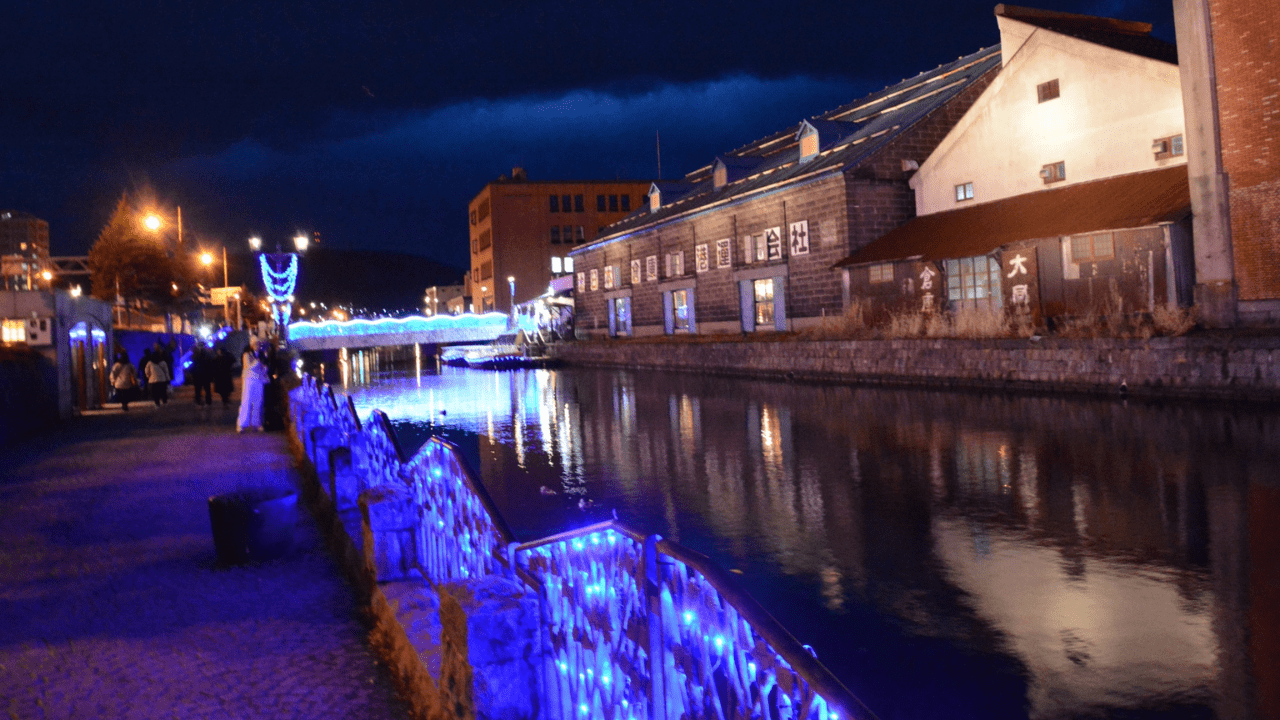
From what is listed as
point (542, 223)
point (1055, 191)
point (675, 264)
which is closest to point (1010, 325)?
point (1055, 191)

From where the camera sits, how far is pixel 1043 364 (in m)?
20.3

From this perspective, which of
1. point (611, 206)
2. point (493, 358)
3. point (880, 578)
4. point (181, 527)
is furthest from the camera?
point (611, 206)

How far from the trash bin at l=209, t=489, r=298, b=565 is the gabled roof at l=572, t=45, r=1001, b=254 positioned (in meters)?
30.0

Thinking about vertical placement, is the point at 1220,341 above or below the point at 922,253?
below

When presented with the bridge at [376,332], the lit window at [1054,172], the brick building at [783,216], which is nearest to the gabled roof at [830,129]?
the brick building at [783,216]

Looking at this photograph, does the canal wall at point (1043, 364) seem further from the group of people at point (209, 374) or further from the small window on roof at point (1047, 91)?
the group of people at point (209, 374)

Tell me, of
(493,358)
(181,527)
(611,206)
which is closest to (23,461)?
(181,527)

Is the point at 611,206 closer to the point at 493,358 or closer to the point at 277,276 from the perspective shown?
the point at 493,358

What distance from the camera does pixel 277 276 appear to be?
30109 mm

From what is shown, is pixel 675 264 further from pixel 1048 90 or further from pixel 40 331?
pixel 40 331

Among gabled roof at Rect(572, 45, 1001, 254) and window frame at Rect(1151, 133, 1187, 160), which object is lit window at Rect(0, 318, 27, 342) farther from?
window frame at Rect(1151, 133, 1187, 160)

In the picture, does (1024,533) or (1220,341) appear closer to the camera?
(1024,533)

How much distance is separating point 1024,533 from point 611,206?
284 ft

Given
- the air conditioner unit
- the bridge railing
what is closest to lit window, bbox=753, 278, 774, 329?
the air conditioner unit
